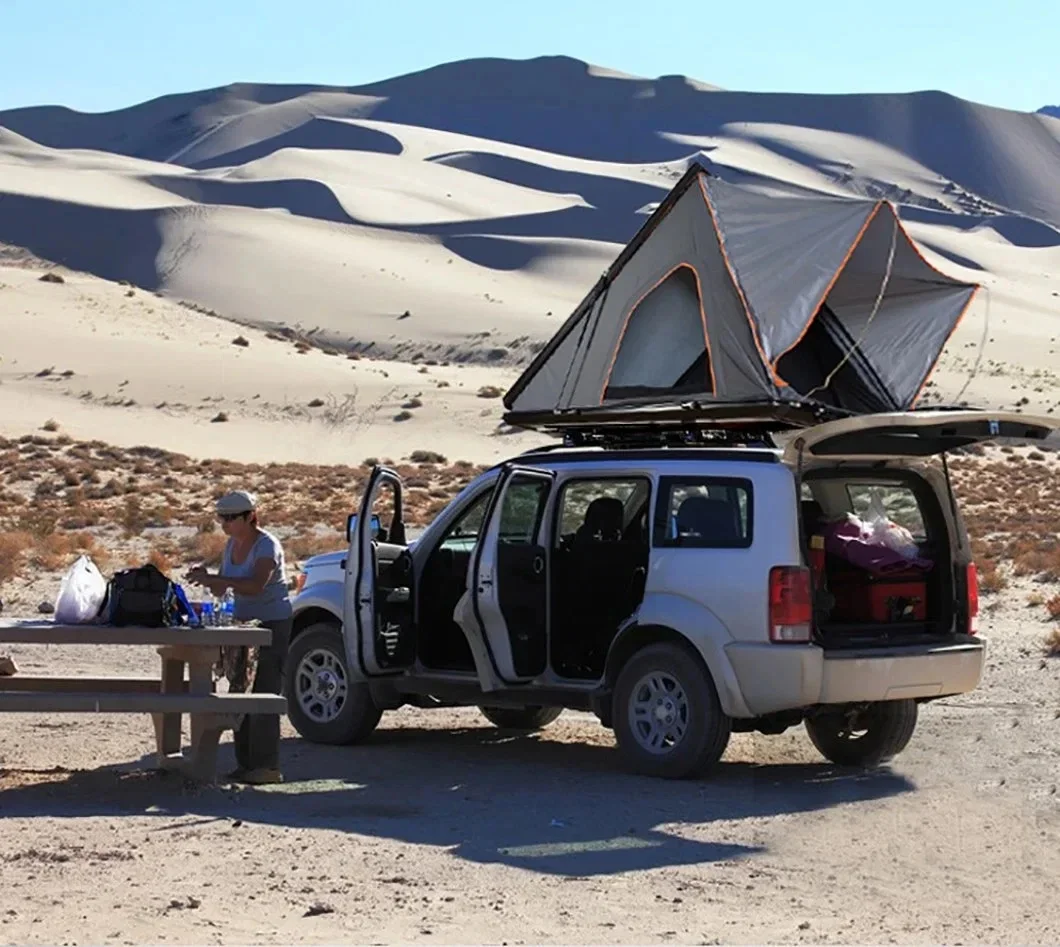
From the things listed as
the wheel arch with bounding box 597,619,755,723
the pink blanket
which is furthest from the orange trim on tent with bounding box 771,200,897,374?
the wheel arch with bounding box 597,619,755,723

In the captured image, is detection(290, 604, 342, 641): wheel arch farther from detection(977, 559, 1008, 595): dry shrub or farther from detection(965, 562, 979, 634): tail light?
detection(977, 559, 1008, 595): dry shrub

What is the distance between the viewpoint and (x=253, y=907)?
780 centimetres

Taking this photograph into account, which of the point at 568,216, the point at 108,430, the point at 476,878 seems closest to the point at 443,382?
the point at 108,430

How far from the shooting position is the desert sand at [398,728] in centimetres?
800

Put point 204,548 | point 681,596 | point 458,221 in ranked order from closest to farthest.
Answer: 1. point 681,596
2. point 204,548
3. point 458,221

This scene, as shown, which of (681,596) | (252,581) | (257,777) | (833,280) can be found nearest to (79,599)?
(252,581)

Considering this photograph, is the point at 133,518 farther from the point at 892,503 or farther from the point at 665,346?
the point at 892,503

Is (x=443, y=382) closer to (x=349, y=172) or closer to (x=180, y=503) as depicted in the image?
(x=180, y=503)

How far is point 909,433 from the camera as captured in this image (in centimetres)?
1105

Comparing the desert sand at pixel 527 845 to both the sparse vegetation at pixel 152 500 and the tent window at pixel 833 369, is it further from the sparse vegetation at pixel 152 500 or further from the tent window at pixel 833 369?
the sparse vegetation at pixel 152 500

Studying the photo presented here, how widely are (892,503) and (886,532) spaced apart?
320mm

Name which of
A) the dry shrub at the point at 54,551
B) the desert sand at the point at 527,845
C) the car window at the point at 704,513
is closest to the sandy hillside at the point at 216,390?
the dry shrub at the point at 54,551

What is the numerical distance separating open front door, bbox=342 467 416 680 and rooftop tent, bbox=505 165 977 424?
1248 mm

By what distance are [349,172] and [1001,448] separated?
95938mm
